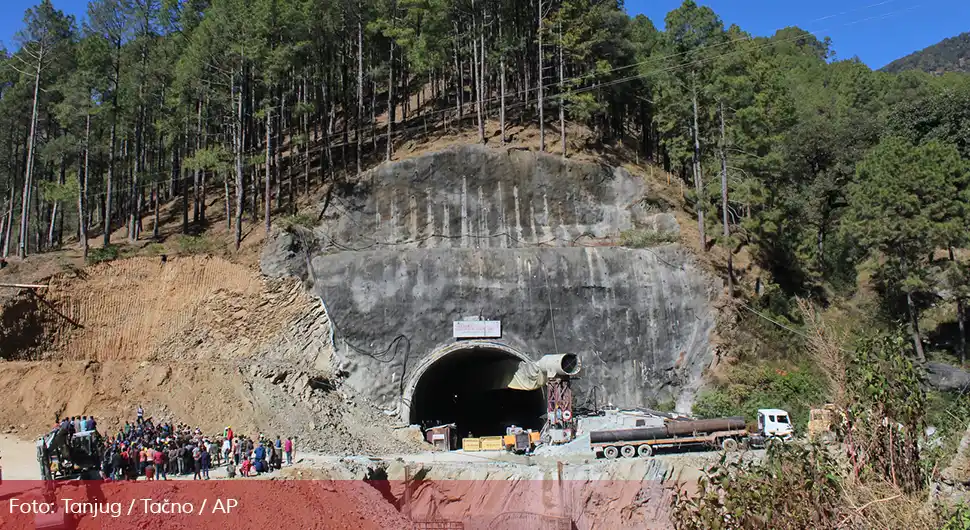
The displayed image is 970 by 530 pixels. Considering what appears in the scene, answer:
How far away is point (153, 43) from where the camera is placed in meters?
45.5

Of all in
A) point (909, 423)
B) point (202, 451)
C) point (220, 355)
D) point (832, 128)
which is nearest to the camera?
point (909, 423)

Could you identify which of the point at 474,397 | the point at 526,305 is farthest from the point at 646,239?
the point at 474,397

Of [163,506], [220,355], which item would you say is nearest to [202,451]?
[163,506]

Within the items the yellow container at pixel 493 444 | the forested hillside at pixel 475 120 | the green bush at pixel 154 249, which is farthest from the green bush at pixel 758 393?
the green bush at pixel 154 249

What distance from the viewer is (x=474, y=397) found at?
151 ft

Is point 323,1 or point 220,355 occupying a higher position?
point 323,1

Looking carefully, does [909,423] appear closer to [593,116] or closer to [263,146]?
[593,116]

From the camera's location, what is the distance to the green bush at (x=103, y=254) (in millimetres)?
33812

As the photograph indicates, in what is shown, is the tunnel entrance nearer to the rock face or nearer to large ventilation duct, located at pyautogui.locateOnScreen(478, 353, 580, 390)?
large ventilation duct, located at pyautogui.locateOnScreen(478, 353, 580, 390)

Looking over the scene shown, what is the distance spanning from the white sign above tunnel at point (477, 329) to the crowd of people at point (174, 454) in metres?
12.2

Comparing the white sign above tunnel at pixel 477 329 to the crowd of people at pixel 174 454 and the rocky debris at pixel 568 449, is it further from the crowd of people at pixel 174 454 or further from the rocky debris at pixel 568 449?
the crowd of people at pixel 174 454

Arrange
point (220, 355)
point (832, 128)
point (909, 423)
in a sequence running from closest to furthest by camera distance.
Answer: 1. point (909, 423)
2. point (220, 355)
3. point (832, 128)

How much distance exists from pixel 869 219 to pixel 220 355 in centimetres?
3419

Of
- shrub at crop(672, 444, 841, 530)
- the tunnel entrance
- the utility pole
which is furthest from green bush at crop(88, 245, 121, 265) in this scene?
shrub at crop(672, 444, 841, 530)
